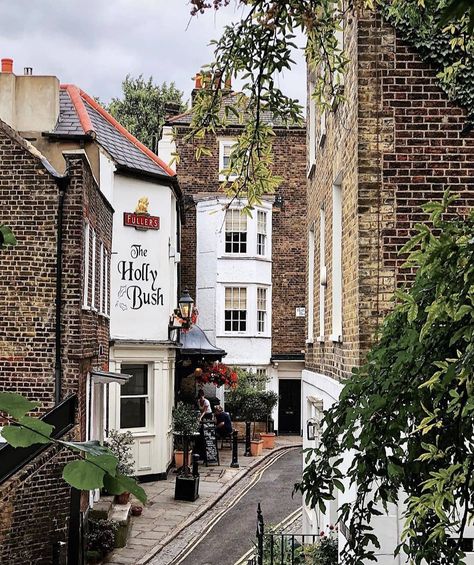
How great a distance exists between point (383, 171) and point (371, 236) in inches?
23.3

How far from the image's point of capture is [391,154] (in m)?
7.71

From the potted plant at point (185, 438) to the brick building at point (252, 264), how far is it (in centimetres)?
748

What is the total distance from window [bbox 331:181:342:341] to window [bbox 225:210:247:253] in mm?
Result: 20907

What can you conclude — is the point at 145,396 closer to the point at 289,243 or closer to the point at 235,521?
the point at 235,521

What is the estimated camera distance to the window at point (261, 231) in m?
31.6

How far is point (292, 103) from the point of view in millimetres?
5805

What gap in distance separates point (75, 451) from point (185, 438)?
60.5 feet

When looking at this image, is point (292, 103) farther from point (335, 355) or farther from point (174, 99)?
point (174, 99)

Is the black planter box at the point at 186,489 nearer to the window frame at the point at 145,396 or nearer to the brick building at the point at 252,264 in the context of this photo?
the window frame at the point at 145,396

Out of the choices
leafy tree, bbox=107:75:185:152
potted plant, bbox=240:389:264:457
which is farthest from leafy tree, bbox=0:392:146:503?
leafy tree, bbox=107:75:185:152

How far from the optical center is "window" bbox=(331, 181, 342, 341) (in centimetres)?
1002

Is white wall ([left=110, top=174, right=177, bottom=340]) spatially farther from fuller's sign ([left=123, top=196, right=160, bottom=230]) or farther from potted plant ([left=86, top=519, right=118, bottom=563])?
potted plant ([left=86, top=519, right=118, bottom=563])

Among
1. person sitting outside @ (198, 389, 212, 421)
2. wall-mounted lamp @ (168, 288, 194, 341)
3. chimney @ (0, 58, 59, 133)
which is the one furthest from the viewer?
person sitting outside @ (198, 389, 212, 421)

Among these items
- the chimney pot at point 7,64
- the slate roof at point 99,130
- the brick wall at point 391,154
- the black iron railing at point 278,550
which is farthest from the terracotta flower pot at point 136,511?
the brick wall at point 391,154
